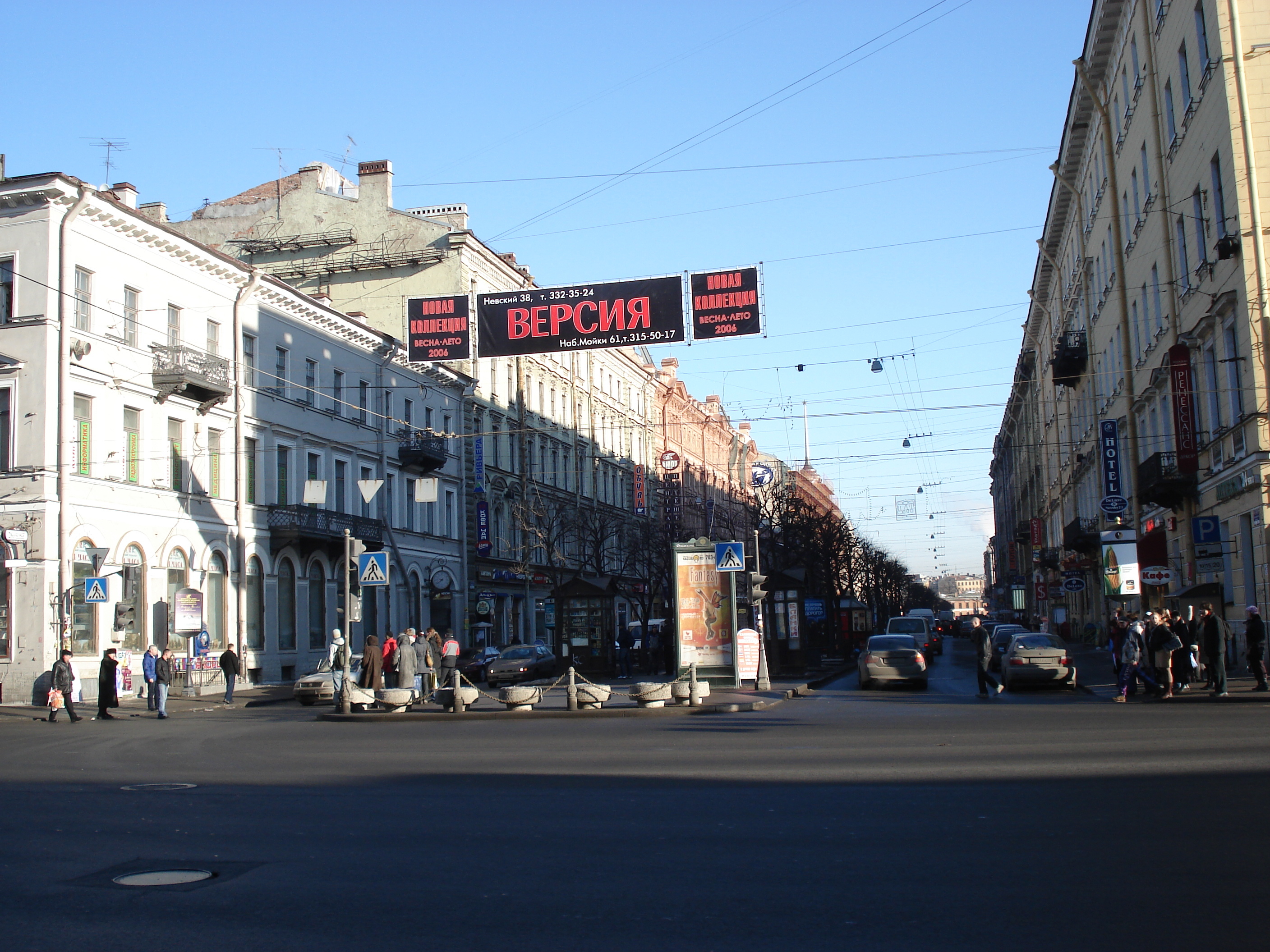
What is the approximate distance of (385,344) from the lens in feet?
165

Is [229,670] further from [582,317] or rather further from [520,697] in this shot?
[582,317]

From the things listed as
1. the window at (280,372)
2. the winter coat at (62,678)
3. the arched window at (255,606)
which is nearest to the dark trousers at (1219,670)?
the winter coat at (62,678)

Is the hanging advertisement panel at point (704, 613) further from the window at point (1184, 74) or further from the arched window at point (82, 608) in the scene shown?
the window at point (1184, 74)

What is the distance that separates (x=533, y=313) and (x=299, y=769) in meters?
11.5

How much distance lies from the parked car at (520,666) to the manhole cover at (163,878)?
32088 millimetres

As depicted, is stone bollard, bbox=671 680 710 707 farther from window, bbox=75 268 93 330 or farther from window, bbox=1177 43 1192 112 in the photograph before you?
window, bbox=1177 43 1192 112

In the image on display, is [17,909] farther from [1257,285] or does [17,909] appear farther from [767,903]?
[1257,285]

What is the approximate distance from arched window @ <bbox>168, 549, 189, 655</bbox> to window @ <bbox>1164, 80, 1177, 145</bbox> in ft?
102

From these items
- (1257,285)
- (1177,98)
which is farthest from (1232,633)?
(1177,98)

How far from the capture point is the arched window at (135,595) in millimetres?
34156

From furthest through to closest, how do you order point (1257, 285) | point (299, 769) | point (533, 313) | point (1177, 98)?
point (1177, 98) → point (1257, 285) → point (533, 313) → point (299, 769)

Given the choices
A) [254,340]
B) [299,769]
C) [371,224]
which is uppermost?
[371,224]

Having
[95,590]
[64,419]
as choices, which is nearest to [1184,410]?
[95,590]

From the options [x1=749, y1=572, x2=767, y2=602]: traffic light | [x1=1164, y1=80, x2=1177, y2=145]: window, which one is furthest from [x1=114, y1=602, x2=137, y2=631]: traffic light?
[x1=1164, y1=80, x2=1177, y2=145]: window
